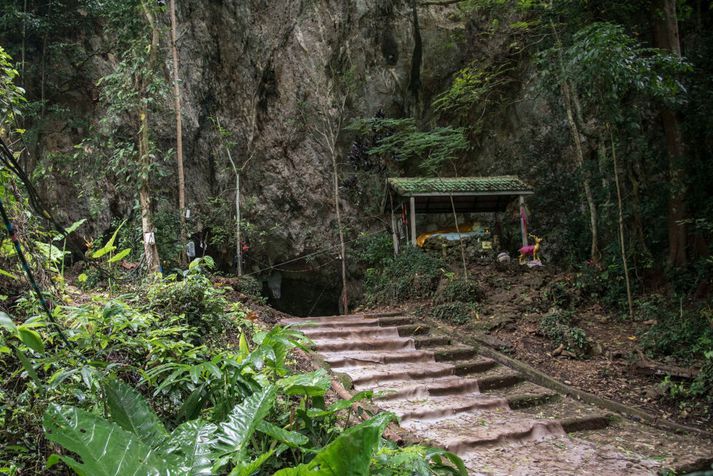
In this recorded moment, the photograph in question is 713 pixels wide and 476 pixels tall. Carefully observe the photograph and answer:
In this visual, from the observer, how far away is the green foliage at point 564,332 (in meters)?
6.12

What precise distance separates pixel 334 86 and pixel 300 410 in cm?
1290

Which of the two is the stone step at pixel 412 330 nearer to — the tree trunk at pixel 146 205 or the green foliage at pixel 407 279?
the green foliage at pixel 407 279

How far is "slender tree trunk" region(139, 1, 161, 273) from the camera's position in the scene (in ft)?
→ 20.3

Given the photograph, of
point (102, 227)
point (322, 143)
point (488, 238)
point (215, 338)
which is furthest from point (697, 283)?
point (102, 227)

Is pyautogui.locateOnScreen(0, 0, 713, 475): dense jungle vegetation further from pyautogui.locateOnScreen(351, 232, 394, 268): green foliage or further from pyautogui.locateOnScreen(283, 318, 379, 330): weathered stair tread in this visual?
pyautogui.locateOnScreen(283, 318, 379, 330): weathered stair tread

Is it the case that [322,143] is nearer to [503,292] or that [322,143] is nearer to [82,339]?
[503,292]

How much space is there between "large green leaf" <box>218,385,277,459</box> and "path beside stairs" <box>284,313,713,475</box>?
107 centimetres

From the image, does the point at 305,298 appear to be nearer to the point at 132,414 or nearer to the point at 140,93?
the point at 140,93

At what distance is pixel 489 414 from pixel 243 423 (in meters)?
3.60

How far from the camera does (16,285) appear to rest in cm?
327

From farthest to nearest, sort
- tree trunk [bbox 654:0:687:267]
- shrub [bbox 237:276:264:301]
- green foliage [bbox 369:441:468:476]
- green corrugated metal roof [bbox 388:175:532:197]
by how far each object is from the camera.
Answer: green corrugated metal roof [bbox 388:175:532:197], shrub [bbox 237:276:264:301], tree trunk [bbox 654:0:687:267], green foliage [bbox 369:441:468:476]

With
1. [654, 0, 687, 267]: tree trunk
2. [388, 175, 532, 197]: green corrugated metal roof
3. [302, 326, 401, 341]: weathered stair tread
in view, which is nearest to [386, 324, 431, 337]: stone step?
[302, 326, 401, 341]: weathered stair tread

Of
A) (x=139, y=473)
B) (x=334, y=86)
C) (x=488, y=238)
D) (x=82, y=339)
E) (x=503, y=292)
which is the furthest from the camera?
(x=334, y=86)

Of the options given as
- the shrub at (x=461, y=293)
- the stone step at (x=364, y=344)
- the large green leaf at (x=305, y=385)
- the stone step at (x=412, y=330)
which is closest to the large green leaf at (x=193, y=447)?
the large green leaf at (x=305, y=385)
